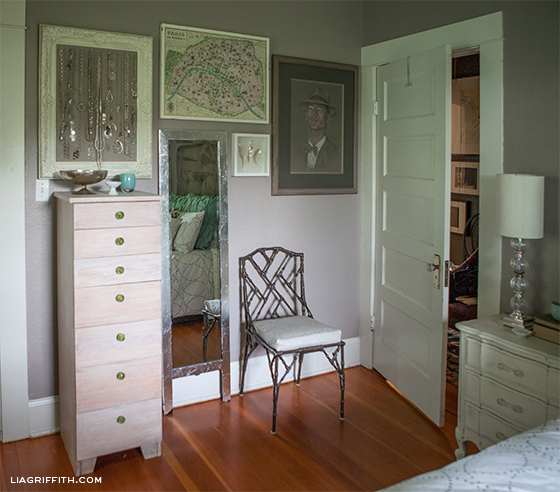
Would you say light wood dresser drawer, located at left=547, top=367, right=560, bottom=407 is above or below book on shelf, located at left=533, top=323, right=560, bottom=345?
below

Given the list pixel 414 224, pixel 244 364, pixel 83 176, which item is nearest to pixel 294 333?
pixel 244 364

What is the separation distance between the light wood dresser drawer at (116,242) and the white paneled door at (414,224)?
1523 millimetres

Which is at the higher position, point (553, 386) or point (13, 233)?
point (13, 233)

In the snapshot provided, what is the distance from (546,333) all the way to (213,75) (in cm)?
224

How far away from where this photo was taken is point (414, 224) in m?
3.22

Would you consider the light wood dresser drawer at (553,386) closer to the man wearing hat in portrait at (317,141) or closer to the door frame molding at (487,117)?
the door frame molding at (487,117)

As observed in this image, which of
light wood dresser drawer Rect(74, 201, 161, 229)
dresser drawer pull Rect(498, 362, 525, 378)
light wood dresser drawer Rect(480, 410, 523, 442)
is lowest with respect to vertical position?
light wood dresser drawer Rect(480, 410, 523, 442)

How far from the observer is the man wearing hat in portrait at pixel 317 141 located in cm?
352

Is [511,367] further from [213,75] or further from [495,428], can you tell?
[213,75]

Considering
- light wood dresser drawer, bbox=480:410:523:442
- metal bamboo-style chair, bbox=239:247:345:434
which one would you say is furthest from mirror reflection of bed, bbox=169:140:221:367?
light wood dresser drawer, bbox=480:410:523:442

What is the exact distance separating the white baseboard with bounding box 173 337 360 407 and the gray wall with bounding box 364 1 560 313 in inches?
54.1

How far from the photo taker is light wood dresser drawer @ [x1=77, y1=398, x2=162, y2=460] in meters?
2.49

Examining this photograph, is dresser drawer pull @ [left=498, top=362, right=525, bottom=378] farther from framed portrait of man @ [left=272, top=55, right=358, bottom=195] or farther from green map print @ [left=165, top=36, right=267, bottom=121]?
green map print @ [left=165, top=36, right=267, bottom=121]

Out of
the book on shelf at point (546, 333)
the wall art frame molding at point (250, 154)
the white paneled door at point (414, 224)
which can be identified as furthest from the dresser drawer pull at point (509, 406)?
the wall art frame molding at point (250, 154)
